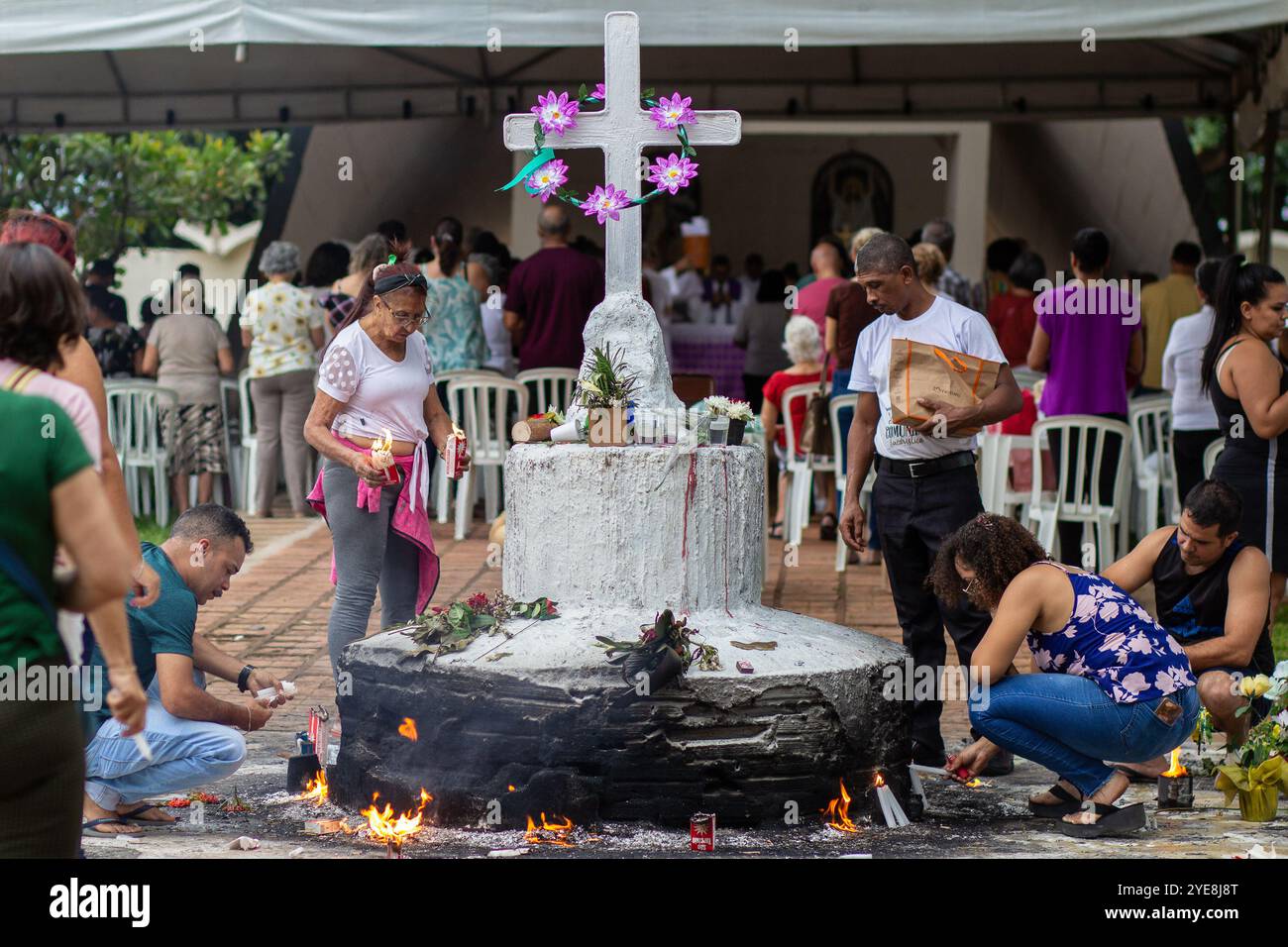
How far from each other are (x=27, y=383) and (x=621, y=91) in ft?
8.81

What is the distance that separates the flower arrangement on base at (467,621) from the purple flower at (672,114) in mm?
1613

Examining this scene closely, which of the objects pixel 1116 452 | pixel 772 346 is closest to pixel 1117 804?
pixel 1116 452

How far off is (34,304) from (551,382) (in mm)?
6608

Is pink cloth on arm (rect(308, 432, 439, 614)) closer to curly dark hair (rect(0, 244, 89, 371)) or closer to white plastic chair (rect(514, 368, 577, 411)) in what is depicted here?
curly dark hair (rect(0, 244, 89, 371))

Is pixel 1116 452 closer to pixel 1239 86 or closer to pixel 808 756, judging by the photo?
pixel 808 756

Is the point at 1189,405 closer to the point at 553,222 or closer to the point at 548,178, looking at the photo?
the point at 553,222

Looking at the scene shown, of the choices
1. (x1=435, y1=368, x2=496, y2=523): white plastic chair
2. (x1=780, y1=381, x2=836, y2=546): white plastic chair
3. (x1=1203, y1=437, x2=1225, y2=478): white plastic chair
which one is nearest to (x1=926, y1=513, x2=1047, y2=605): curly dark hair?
(x1=1203, y1=437, x2=1225, y2=478): white plastic chair

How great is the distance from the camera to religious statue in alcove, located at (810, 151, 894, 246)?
19.3 meters

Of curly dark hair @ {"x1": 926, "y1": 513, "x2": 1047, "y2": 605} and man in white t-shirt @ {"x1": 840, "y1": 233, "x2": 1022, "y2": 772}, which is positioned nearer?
curly dark hair @ {"x1": 926, "y1": 513, "x2": 1047, "y2": 605}

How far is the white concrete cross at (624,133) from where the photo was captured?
5.61 meters

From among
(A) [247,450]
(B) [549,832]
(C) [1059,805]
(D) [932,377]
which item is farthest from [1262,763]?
(A) [247,450]

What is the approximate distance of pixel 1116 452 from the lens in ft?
27.7

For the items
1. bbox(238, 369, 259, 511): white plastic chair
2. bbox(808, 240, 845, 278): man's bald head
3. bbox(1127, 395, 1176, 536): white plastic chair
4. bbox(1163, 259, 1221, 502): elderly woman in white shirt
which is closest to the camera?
bbox(1163, 259, 1221, 502): elderly woman in white shirt

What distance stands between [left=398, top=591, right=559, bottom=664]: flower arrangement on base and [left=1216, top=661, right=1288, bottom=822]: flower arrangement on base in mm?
2178
